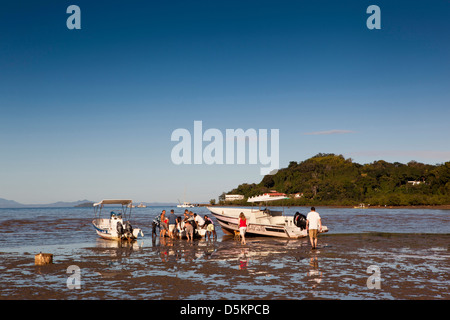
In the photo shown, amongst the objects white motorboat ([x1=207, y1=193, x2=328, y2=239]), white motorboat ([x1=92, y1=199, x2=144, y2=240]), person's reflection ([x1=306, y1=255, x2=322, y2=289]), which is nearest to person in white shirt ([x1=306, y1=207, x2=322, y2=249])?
person's reflection ([x1=306, y1=255, x2=322, y2=289])

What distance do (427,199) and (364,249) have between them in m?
91.9

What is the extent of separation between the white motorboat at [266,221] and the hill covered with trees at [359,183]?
84787 mm

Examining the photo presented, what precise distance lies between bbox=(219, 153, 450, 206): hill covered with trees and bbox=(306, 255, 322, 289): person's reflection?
9562 cm

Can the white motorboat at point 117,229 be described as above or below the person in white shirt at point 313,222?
below

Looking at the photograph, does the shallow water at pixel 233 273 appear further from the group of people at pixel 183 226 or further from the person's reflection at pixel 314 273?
the group of people at pixel 183 226

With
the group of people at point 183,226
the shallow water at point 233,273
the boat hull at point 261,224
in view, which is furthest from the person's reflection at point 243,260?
the boat hull at point 261,224

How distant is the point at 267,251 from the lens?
19984 mm

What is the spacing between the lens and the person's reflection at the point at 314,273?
39.5 feet

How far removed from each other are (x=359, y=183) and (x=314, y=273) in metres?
122

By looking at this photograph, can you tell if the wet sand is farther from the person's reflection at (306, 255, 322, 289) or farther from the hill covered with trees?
the hill covered with trees

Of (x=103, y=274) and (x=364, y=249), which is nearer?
(x=103, y=274)
